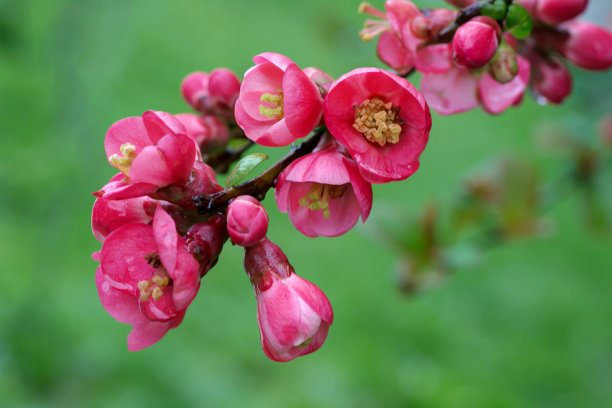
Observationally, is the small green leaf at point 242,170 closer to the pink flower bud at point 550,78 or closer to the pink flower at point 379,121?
the pink flower at point 379,121

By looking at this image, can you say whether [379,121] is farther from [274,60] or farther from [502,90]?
[502,90]

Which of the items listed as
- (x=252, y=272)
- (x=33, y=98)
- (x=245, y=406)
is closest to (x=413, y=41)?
(x=252, y=272)

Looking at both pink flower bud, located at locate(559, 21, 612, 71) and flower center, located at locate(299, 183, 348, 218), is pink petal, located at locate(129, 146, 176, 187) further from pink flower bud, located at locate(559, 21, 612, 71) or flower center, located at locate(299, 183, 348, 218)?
pink flower bud, located at locate(559, 21, 612, 71)

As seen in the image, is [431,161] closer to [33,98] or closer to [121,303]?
[33,98]

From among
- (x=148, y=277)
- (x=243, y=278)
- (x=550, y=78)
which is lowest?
(x=243, y=278)

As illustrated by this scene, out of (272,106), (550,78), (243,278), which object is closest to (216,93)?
(272,106)
